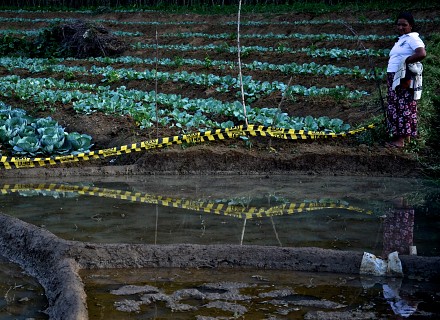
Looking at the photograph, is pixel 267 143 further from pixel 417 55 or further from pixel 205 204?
pixel 205 204

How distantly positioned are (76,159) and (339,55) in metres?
9.59

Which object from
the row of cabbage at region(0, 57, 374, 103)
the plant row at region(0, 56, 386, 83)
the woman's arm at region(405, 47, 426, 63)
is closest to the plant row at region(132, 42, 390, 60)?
the plant row at region(0, 56, 386, 83)

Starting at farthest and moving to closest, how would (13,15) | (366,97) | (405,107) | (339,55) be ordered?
1. (13,15)
2. (339,55)
3. (366,97)
4. (405,107)

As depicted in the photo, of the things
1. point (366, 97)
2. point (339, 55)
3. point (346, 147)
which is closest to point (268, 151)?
point (346, 147)

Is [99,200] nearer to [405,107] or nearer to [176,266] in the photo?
[176,266]

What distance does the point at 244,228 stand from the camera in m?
7.09

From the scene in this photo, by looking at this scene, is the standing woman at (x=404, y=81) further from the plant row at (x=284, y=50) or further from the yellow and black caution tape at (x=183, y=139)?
the plant row at (x=284, y=50)

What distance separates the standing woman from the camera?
10.1 m

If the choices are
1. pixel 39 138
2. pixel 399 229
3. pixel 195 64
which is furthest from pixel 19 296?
pixel 195 64

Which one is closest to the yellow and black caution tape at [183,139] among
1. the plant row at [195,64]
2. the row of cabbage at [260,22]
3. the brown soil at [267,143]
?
the brown soil at [267,143]

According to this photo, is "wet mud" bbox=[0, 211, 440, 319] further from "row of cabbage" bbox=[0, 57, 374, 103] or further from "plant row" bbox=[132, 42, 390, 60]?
"plant row" bbox=[132, 42, 390, 60]

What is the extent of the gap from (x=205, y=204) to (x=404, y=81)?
3661mm

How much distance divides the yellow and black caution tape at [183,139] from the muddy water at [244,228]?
78cm

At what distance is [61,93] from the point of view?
44.0 ft
